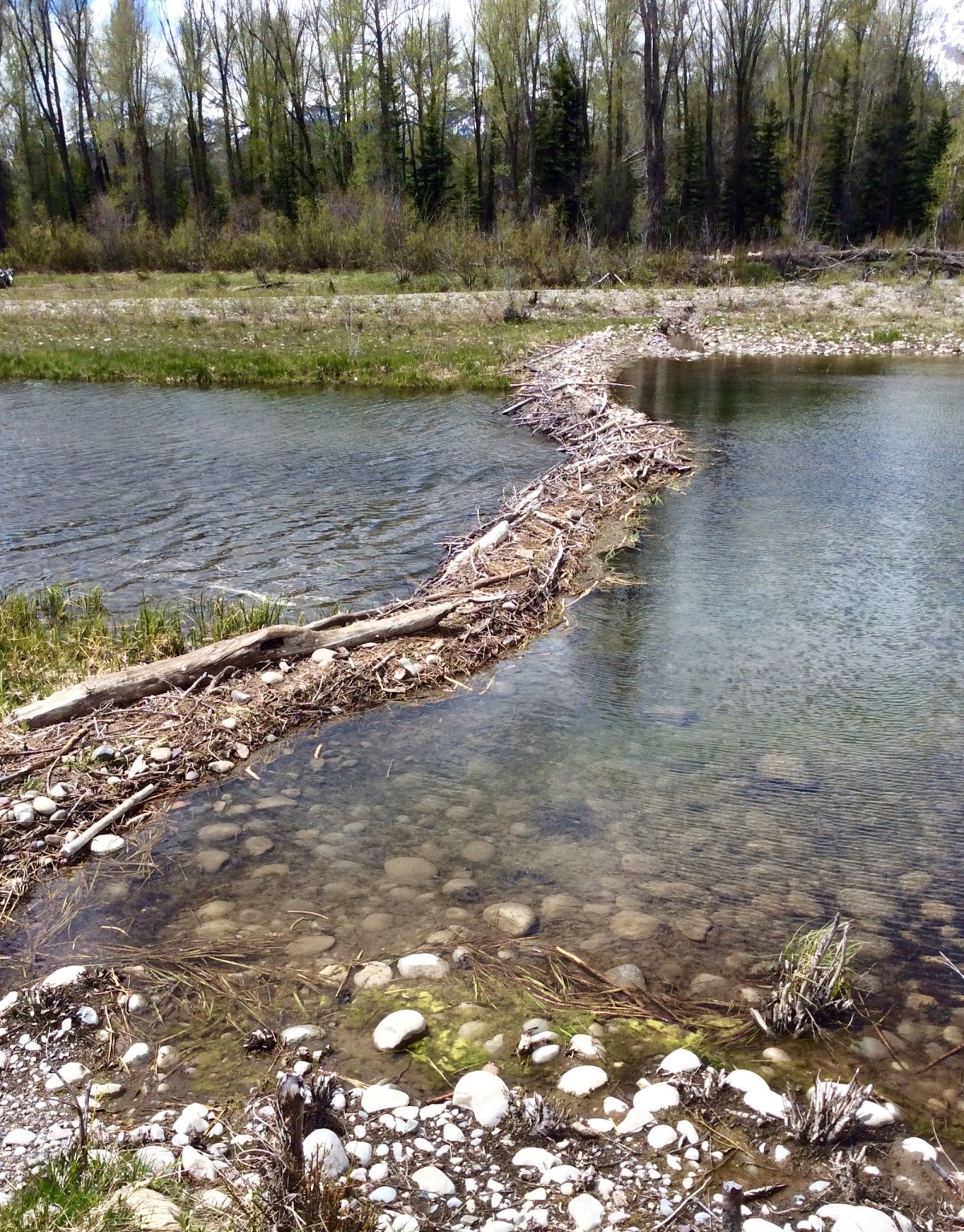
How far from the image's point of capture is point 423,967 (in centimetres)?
348

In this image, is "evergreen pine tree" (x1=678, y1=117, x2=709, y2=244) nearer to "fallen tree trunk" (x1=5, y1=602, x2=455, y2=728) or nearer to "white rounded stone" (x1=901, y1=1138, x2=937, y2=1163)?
"fallen tree trunk" (x1=5, y1=602, x2=455, y2=728)

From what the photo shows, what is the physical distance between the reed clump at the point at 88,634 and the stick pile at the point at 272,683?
0.49 metres

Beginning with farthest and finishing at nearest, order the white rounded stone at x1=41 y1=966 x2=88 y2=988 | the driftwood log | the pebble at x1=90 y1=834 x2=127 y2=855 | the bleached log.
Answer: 1. the driftwood log
2. the bleached log
3. the pebble at x1=90 y1=834 x2=127 y2=855
4. the white rounded stone at x1=41 y1=966 x2=88 y2=988

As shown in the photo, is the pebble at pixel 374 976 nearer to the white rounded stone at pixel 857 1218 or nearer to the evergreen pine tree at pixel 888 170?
the white rounded stone at pixel 857 1218

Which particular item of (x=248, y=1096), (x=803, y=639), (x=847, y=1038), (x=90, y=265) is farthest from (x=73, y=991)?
(x=90, y=265)

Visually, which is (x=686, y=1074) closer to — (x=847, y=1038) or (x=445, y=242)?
(x=847, y=1038)

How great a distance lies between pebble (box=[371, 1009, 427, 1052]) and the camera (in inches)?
121

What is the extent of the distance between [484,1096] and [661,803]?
2.07 meters

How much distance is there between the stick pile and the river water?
217 mm

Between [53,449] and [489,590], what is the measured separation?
8.62m

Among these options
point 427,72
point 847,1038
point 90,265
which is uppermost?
point 427,72

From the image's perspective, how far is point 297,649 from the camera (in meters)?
6.18

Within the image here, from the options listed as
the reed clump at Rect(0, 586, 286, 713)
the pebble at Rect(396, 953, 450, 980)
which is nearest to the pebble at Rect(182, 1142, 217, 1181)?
the pebble at Rect(396, 953, 450, 980)

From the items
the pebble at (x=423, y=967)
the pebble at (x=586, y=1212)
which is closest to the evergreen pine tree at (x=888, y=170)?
the pebble at (x=423, y=967)
